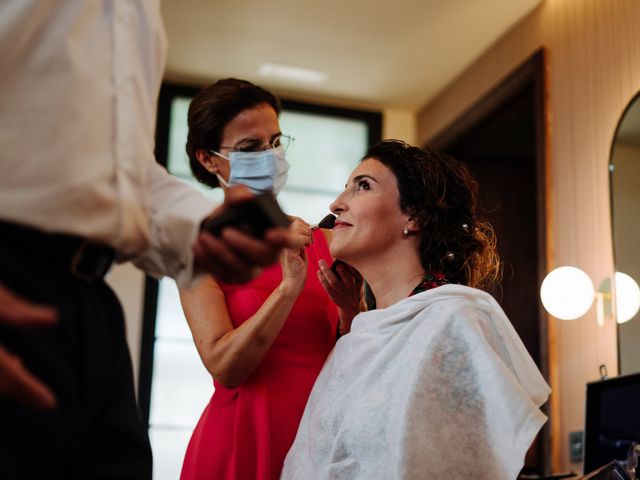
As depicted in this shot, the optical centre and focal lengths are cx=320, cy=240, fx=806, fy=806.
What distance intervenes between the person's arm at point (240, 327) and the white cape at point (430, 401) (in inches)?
7.8

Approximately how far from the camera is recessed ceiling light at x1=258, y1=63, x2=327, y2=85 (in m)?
5.07

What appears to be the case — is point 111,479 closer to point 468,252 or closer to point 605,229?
point 468,252

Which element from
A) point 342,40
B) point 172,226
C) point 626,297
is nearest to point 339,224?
point 172,226

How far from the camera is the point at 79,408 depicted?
0.99m

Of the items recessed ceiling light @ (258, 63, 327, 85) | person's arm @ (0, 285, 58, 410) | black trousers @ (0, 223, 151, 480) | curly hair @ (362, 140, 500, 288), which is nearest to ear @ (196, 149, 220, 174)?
curly hair @ (362, 140, 500, 288)

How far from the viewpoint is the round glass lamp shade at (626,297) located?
10.2ft

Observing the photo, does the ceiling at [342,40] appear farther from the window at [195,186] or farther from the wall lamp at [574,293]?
the wall lamp at [574,293]

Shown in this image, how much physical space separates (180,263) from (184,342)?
3853 millimetres

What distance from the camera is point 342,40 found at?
470 cm

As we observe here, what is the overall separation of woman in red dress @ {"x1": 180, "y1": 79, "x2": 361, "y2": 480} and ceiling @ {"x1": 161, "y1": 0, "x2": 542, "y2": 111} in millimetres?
2241

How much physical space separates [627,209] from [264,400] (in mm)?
1967

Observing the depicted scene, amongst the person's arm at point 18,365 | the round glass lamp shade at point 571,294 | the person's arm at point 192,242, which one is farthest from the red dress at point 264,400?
the round glass lamp shade at point 571,294

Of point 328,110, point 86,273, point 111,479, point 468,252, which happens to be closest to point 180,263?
point 86,273

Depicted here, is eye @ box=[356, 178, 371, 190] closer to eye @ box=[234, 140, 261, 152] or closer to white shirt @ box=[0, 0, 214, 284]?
eye @ box=[234, 140, 261, 152]
